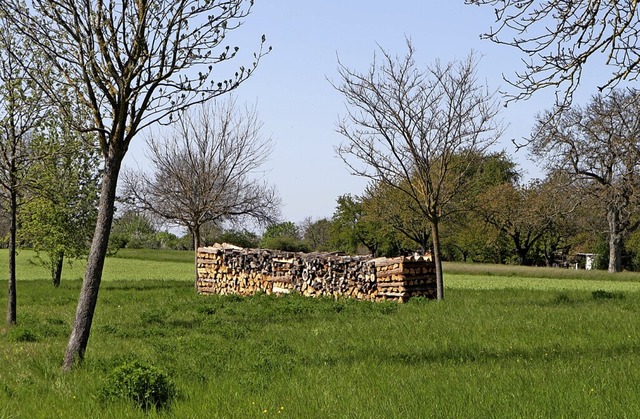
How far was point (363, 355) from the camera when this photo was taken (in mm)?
9000

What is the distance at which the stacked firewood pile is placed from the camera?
18.1 meters

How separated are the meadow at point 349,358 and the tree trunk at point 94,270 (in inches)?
10.2

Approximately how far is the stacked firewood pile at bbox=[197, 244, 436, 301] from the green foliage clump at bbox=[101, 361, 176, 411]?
11.7 meters

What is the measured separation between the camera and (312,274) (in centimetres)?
2038

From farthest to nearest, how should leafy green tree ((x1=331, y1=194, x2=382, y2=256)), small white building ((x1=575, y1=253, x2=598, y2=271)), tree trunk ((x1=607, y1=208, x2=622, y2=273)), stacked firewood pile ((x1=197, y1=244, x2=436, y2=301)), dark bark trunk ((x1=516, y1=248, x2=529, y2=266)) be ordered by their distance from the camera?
leafy green tree ((x1=331, y1=194, x2=382, y2=256))
dark bark trunk ((x1=516, y1=248, x2=529, y2=266))
small white building ((x1=575, y1=253, x2=598, y2=271))
tree trunk ((x1=607, y1=208, x2=622, y2=273))
stacked firewood pile ((x1=197, y1=244, x2=436, y2=301))

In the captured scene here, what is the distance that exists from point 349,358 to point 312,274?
11.6 meters

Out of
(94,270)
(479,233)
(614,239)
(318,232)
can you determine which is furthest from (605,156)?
(318,232)

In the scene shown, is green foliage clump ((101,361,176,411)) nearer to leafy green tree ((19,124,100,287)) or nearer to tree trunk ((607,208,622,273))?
leafy green tree ((19,124,100,287))

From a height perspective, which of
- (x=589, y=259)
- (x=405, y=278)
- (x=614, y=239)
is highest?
(x=614, y=239)

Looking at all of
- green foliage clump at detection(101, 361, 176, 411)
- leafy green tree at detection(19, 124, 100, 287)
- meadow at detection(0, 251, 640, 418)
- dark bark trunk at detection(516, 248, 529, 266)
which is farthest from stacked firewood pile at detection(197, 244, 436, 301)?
dark bark trunk at detection(516, 248, 529, 266)

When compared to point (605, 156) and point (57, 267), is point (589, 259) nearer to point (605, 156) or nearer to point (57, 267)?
point (605, 156)

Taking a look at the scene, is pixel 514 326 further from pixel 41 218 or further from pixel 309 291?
pixel 41 218

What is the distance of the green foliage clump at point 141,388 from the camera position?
6.45 meters

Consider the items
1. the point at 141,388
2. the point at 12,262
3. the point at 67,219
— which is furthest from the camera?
the point at 67,219
